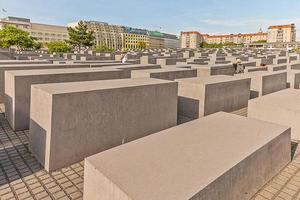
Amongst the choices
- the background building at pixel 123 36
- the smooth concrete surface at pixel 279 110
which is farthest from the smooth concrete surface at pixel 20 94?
the background building at pixel 123 36

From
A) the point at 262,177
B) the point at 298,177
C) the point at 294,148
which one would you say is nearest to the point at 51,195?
the point at 262,177

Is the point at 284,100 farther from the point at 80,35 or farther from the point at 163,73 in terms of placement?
the point at 80,35

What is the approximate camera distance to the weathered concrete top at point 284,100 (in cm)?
692

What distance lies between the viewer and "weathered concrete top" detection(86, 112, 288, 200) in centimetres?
285

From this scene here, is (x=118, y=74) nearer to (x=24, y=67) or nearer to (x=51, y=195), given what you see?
(x=24, y=67)

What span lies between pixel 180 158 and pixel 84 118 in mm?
2477

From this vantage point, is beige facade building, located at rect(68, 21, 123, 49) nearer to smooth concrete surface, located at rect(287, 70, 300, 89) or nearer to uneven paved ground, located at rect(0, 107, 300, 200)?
smooth concrete surface, located at rect(287, 70, 300, 89)

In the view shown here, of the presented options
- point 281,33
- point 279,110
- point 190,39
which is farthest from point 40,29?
point 281,33

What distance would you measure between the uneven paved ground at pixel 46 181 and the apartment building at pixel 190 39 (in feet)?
540

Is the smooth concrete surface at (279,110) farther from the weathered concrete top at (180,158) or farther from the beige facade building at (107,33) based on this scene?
the beige facade building at (107,33)

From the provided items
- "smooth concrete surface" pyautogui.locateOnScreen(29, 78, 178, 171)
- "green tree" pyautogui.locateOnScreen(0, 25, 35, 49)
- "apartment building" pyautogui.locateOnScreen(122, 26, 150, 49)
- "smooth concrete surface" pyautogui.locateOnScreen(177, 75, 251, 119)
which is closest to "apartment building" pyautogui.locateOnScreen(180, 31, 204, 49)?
"apartment building" pyautogui.locateOnScreen(122, 26, 150, 49)

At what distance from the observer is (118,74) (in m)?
10.1

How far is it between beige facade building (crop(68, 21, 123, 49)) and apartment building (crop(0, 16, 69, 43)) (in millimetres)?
11907

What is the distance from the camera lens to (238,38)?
573ft
